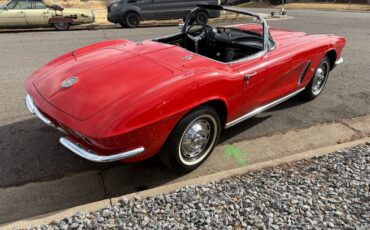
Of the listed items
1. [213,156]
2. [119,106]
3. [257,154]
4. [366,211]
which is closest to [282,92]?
[257,154]

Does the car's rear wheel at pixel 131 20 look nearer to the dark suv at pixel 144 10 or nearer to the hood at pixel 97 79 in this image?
the dark suv at pixel 144 10

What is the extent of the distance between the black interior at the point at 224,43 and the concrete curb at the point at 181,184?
137 centimetres

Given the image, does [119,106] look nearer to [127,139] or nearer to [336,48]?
[127,139]

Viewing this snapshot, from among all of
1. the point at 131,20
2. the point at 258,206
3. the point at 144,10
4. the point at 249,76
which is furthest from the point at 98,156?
the point at 144,10

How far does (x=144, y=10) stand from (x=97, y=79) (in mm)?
11846

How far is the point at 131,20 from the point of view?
14078 millimetres

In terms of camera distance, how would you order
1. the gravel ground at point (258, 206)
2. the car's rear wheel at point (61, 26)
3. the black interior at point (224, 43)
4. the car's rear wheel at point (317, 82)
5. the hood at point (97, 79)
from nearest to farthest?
the gravel ground at point (258, 206) < the hood at point (97, 79) < the black interior at point (224, 43) < the car's rear wheel at point (317, 82) < the car's rear wheel at point (61, 26)

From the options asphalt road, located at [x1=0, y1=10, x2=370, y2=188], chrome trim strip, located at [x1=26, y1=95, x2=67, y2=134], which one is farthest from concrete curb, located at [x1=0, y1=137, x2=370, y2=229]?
chrome trim strip, located at [x1=26, y1=95, x2=67, y2=134]

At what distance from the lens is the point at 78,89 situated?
3.00 meters

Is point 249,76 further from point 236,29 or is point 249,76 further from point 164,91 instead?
point 236,29

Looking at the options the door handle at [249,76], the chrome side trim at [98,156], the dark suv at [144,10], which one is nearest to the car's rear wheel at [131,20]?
the dark suv at [144,10]

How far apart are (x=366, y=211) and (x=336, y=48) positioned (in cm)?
298

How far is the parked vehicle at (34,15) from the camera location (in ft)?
40.3

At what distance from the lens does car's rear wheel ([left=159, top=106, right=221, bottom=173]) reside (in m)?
3.02
